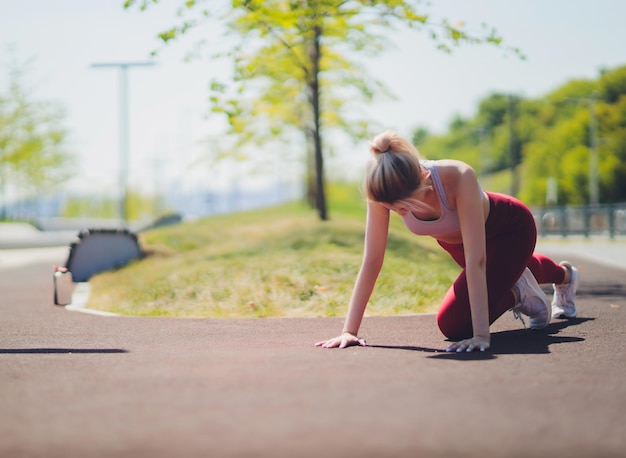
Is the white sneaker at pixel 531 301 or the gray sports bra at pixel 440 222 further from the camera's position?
the white sneaker at pixel 531 301

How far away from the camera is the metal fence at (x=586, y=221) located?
33344mm

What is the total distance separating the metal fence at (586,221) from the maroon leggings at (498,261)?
29114 millimetres

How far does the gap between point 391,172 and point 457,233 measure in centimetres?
109

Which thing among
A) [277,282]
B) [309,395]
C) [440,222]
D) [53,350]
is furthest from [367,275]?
[277,282]

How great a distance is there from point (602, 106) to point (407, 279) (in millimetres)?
61869

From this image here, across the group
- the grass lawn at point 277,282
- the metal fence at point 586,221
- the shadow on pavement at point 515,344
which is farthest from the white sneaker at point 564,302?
the metal fence at point 586,221

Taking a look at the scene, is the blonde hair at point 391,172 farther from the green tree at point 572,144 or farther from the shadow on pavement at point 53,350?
the green tree at point 572,144

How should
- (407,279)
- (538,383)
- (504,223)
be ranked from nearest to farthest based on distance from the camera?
(538,383), (504,223), (407,279)

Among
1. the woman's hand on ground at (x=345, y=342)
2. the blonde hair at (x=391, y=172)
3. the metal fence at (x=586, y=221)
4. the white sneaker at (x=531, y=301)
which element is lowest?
→ the metal fence at (x=586, y=221)

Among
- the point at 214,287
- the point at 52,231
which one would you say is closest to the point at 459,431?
the point at 214,287

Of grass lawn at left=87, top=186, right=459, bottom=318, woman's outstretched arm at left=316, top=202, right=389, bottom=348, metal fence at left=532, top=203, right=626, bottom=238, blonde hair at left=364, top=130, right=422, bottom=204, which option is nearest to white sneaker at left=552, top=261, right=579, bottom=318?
grass lawn at left=87, top=186, right=459, bottom=318

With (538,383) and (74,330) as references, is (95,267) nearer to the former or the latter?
(74,330)

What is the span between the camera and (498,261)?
567 centimetres

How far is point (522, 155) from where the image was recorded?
98.5m
